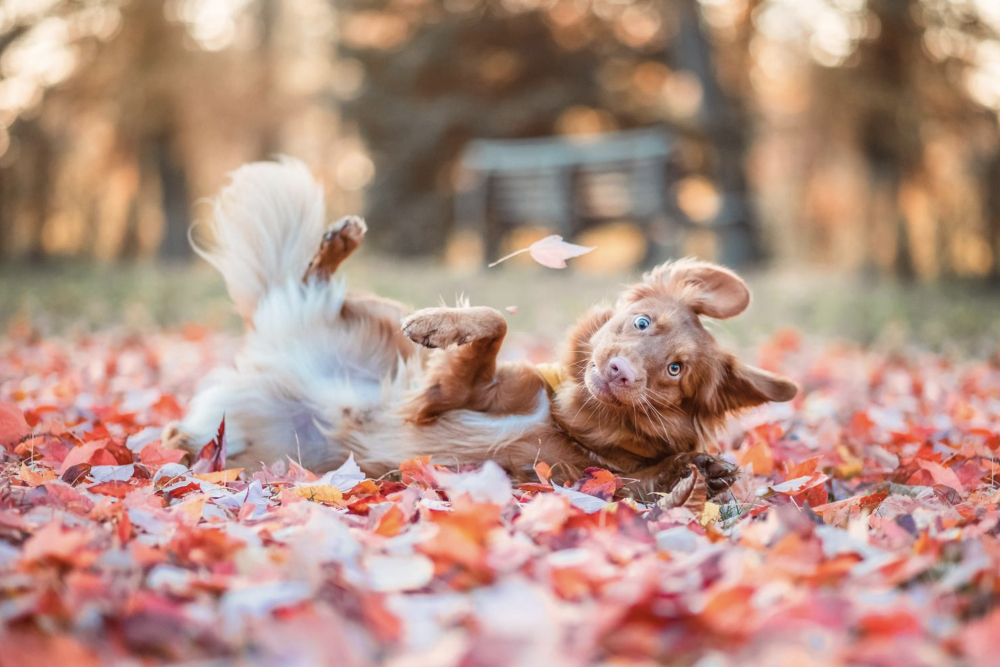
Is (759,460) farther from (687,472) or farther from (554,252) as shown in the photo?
(554,252)

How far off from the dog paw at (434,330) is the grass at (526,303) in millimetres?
3341

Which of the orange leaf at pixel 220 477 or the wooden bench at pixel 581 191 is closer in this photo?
the orange leaf at pixel 220 477

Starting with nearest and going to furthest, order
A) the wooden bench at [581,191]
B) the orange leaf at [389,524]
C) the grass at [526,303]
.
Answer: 1. the orange leaf at [389,524]
2. the grass at [526,303]
3. the wooden bench at [581,191]

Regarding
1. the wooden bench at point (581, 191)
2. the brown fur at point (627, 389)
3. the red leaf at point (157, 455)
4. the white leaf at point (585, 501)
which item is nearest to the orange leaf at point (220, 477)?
the red leaf at point (157, 455)

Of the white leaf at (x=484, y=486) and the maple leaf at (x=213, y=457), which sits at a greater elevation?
the white leaf at (x=484, y=486)

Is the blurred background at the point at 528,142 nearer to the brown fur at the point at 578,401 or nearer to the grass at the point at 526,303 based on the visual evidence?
the grass at the point at 526,303

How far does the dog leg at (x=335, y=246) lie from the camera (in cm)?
377

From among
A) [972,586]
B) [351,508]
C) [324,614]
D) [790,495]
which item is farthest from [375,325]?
[972,586]

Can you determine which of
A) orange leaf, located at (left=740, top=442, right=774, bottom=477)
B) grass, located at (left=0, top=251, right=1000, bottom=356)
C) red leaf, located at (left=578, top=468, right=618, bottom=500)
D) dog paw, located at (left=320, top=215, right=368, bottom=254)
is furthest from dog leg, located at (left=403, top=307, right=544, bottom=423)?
grass, located at (left=0, top=251, right=1000, bottom=356)

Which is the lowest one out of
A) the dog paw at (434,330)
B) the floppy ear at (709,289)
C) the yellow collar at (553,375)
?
the yellow collar at (553,375)

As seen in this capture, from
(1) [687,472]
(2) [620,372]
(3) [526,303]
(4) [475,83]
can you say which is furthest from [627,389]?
(4) [475,83]

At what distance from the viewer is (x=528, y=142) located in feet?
66.5

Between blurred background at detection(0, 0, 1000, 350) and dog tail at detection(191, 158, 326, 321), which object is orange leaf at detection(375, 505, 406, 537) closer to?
dog tail at detection(191, 158, 326, 321)

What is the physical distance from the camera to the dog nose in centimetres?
300
